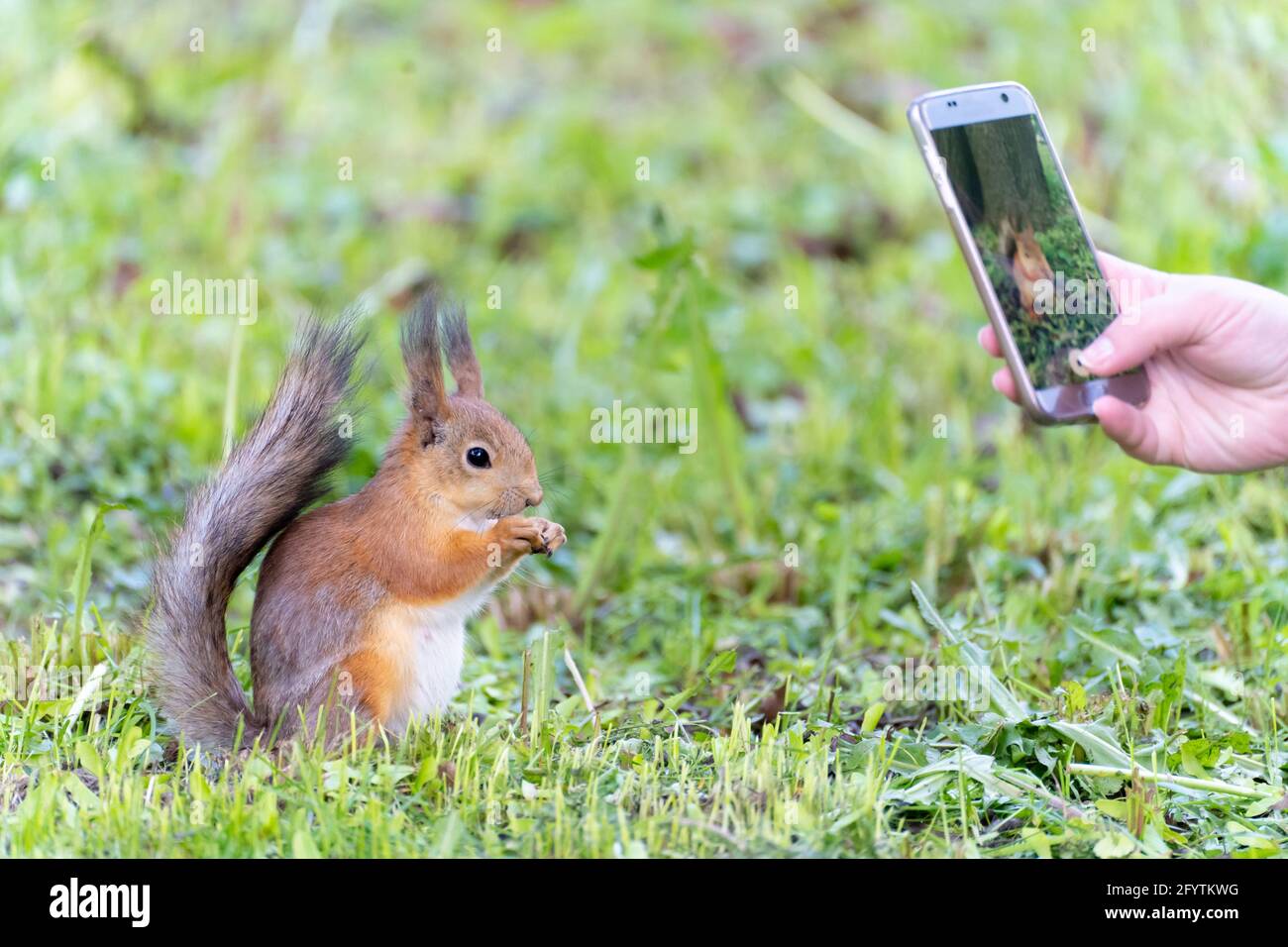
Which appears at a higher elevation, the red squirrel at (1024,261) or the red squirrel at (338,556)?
the red squirrel at (1024,261)

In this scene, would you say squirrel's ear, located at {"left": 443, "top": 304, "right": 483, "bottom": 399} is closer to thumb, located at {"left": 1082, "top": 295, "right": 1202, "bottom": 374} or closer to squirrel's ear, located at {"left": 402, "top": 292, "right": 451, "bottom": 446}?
squirrel's ear, located at {"left": 402, "top": 292, "right": 451, "bottom": 446}

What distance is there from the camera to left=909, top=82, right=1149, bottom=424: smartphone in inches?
119

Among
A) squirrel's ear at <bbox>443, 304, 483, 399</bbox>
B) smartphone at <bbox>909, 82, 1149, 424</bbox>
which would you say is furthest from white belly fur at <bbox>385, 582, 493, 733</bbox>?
smartphone at <bbox>909, 82, 1149, 424</bbox>

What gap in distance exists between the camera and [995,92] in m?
3.10

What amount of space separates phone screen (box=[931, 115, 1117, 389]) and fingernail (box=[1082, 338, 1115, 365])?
4 centimetres

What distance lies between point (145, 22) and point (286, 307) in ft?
8.62

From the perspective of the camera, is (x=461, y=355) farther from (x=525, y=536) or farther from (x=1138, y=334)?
(x=1138, y=334)

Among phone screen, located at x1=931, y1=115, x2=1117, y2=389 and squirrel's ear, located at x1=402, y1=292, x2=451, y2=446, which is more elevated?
phone screen, located at x1=931, y1=115, x2=1117, y2=389

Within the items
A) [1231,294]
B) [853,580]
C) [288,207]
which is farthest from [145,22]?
[1231,294]

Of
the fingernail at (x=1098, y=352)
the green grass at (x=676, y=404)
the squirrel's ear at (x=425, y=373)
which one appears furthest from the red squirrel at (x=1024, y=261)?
the squirrel's ear at (x=425, y=373)

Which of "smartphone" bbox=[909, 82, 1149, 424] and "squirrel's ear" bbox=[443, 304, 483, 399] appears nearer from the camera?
"squirrel's ear" bbox=[443, 304, 483, 399]

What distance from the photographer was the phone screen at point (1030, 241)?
9.98ft

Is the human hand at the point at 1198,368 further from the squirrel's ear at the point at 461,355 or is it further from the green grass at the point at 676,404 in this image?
the squirrel's ear at the point at 461,355
